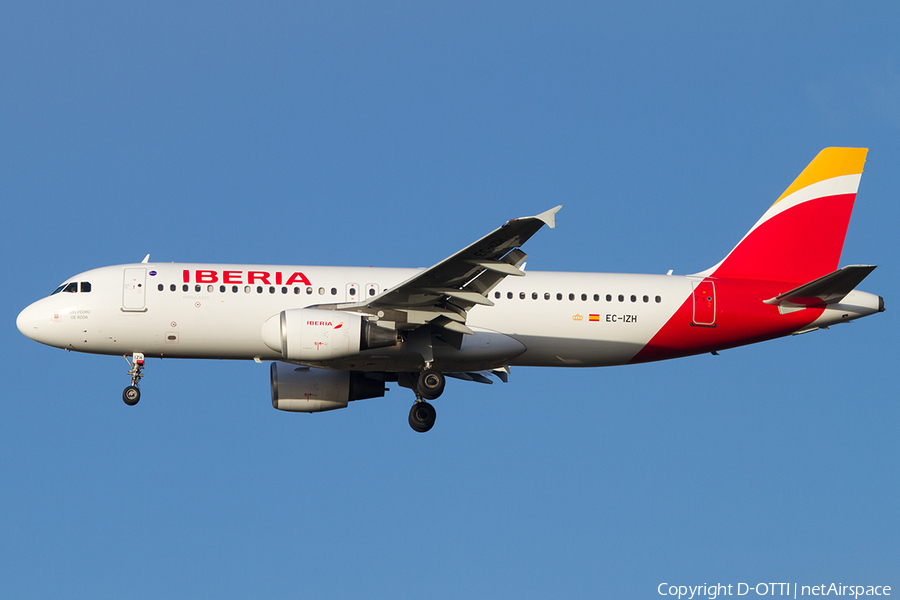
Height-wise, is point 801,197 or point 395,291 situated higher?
point 801,197

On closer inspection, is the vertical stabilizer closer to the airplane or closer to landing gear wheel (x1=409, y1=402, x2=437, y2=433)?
the airplane

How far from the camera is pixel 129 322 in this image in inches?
1154

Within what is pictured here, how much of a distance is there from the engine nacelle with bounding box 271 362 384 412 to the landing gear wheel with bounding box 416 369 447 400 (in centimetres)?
330

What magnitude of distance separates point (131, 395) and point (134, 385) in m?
0.30

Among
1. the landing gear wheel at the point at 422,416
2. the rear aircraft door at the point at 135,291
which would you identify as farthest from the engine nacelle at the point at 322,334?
the rear aircraft door at the point at 135,291

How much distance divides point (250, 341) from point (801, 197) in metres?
17.3

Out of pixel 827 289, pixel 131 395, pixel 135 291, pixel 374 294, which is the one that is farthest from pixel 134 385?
pixel 827 289

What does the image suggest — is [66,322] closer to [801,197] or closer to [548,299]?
[548,299]

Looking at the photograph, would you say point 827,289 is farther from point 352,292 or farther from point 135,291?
point 135,291

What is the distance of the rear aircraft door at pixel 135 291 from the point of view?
96.1 ft

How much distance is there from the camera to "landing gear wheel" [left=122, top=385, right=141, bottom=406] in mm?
29969

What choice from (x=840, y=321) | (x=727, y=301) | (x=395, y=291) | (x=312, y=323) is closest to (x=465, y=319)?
(x=395, y=291)

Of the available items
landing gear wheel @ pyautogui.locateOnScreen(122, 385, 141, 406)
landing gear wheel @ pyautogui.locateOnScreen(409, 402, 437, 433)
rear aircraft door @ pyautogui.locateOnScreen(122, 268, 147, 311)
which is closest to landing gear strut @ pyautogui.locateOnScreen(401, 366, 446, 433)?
landing gear wheel @ pyautogui.locateOnScreen(409, 402, 437, 433)

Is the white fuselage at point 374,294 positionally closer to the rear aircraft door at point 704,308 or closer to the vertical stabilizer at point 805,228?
the rear aircraft door at point 704,308
